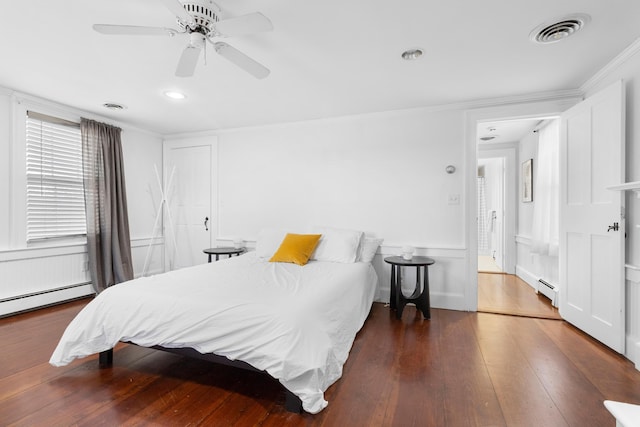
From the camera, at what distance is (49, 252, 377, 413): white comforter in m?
1.62

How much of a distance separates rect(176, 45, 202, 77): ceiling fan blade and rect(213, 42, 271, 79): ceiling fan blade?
0.44ft

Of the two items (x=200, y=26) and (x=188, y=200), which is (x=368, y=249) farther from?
(x=188, y=200)

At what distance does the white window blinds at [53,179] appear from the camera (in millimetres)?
3406

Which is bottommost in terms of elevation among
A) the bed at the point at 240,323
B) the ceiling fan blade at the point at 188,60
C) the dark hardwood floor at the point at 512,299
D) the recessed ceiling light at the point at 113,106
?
the dark hardwood floor at the point at 512,299

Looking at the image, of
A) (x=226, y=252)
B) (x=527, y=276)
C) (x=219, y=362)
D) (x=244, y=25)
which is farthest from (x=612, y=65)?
(x=226, y=252)

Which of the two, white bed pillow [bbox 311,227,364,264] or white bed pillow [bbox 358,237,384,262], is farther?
white bed pillow [bbox 358,237,384,262]

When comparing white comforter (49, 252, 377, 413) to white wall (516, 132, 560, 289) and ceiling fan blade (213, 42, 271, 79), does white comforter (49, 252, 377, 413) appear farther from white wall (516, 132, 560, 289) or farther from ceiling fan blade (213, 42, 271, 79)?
white wall (516, 132, 560, 289)

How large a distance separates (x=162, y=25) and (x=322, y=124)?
2260 mm

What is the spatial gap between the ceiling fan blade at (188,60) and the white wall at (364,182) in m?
2.12

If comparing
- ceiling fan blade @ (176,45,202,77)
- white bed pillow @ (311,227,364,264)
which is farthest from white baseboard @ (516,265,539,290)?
ceiling fan blade @ (176,45,202,77)

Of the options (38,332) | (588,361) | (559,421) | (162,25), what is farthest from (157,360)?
(588,361)

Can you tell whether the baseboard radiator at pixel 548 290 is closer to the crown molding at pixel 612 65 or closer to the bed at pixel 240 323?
the crown molding at pixel 612 65

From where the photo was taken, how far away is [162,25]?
201 centimetres

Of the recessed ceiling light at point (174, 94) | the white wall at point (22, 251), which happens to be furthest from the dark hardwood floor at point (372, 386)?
the recessed ceiling light at point (174, 94)
